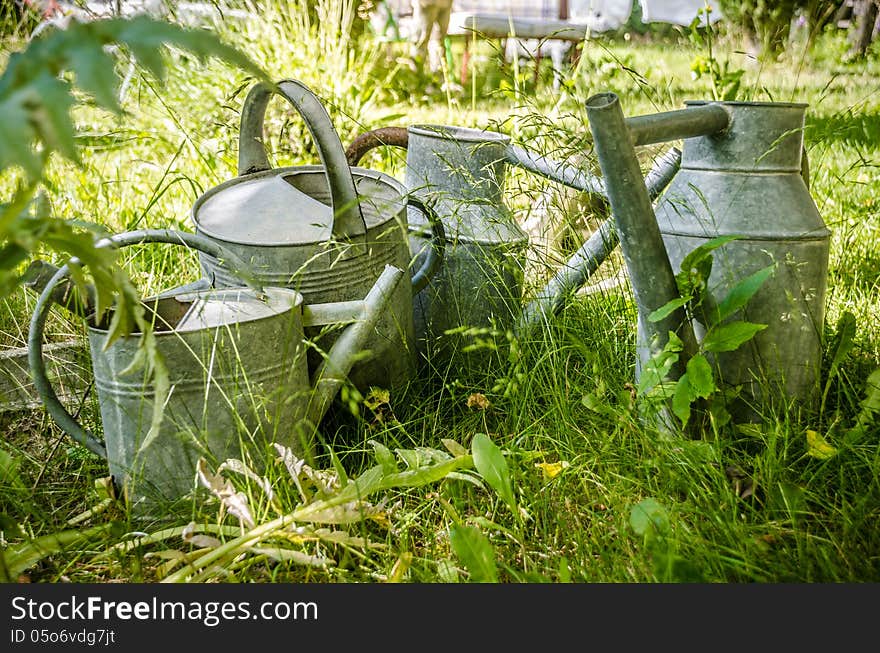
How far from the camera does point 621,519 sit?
48.0 inches

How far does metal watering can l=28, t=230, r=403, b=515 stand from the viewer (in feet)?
4.24

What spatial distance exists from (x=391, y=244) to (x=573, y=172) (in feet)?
1.49

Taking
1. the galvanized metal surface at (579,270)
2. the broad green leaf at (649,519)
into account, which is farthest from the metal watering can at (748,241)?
the broad green leaf at (649,519)

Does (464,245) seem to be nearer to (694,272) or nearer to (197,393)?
(694,272)

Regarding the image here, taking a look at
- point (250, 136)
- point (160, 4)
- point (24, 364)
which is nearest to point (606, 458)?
point (250, 136)

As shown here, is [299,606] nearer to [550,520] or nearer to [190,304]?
[550,520]

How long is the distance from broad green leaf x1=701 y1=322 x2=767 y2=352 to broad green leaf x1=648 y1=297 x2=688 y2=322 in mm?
75

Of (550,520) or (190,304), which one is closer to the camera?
(550,520)

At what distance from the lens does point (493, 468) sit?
47.1 inches

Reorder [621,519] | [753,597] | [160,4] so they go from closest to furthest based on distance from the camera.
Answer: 1. [753,597]
2. [621,519]
3. [160,4]

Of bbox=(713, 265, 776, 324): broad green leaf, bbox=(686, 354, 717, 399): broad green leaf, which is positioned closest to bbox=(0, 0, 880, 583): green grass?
bbox=(686, 354, 717, 399): broad green leaf

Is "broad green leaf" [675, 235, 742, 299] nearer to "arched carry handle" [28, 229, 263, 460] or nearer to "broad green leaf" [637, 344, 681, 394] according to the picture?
"broad green leaf" [637, 344, 681, 394]

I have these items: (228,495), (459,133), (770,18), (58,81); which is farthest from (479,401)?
(770,18)

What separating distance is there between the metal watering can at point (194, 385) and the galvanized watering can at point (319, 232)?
12 centimetres
